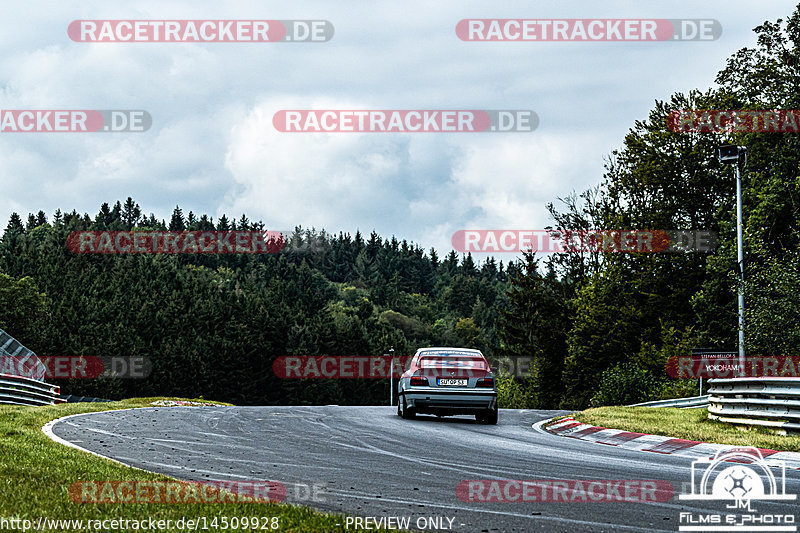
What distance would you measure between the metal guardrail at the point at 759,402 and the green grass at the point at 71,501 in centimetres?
1064

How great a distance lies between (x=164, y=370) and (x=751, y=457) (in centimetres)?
9380

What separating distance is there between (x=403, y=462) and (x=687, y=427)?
23.8ft

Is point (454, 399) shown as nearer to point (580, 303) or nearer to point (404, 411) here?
point (404, 411)

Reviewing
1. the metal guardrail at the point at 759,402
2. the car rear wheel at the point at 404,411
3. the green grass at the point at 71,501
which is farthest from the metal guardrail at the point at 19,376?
the metal guardrail at the point at 759,402

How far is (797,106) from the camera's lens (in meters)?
33.2

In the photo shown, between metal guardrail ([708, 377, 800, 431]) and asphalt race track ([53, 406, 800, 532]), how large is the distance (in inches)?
140

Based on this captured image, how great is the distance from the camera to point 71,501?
6.63 metres

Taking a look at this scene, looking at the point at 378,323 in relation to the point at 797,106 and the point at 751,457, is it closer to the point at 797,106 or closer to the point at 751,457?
the point at 797,106

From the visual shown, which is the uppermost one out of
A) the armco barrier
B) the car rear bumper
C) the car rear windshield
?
the car rear windshield

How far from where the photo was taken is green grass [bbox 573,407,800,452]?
507 inches

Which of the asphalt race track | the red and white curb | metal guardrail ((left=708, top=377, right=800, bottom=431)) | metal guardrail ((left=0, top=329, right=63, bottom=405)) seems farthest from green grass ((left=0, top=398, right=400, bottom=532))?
metal guardrail ((left=0, top=329, right=63, bottom=405))

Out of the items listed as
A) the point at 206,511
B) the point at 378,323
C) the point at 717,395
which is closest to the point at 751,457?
the point at 717,395

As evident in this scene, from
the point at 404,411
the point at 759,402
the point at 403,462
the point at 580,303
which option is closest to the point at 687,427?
the point at 759,402

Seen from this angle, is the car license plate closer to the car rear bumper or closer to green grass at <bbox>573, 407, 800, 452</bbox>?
the car rear bumper
